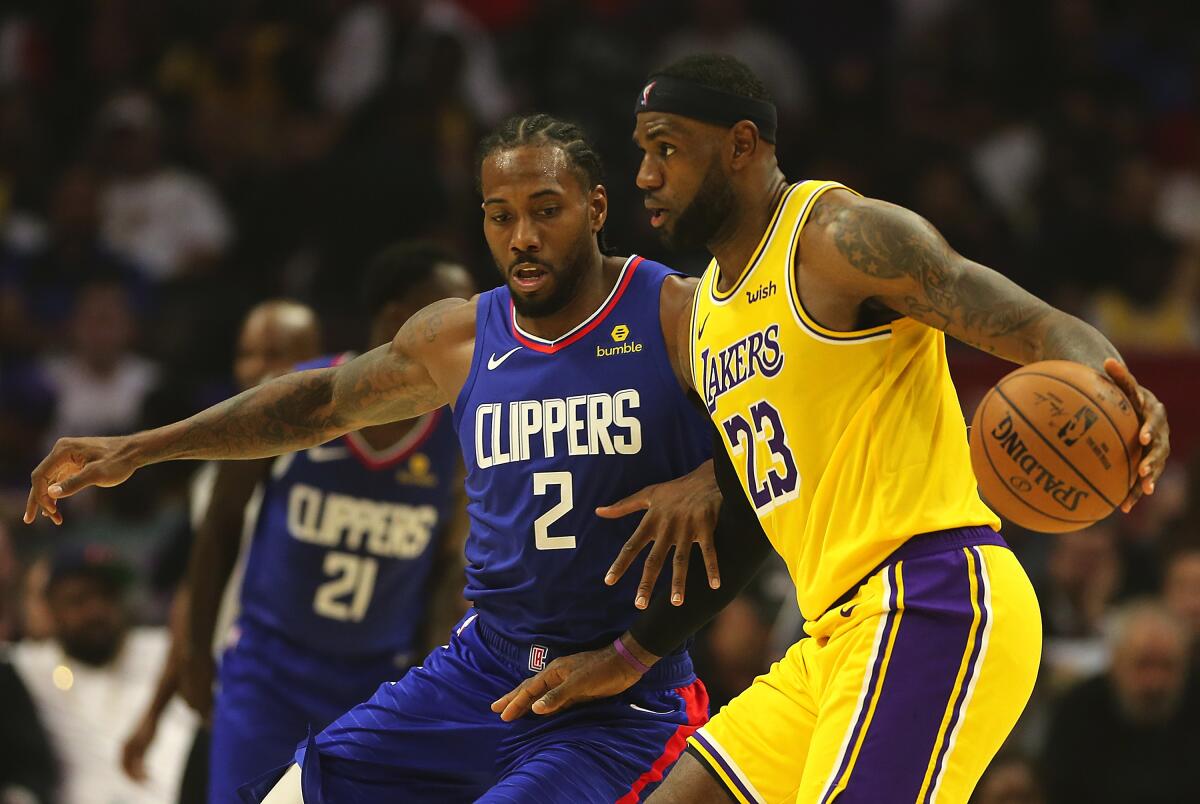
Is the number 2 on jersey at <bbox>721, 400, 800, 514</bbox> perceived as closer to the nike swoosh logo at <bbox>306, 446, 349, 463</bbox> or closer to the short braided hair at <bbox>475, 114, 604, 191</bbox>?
the short braided hair at <bbox>475, 114, 604, 191</bbox>

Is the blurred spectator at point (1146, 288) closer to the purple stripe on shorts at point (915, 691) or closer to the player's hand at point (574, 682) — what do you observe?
the player's hand at point (574, 682)

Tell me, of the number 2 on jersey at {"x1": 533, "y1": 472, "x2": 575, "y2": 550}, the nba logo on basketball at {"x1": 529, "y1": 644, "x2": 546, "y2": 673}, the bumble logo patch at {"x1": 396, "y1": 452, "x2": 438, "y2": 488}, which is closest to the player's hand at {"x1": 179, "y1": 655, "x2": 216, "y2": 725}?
the bumble logo patch at {"x1": 396, "y1": 452, "x2": 438, "y2": 488}

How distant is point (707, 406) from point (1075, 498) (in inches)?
42.2

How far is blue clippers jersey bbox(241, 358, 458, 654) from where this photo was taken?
6.46m

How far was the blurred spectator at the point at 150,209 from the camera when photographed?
38.3 feet

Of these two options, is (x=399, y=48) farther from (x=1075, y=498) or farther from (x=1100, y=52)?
(x=1075, y=498)

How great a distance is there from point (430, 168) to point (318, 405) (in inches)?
228

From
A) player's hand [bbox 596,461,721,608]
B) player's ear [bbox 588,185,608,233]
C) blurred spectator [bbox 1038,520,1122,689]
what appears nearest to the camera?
player's hand [bbox 596,461,721,608]

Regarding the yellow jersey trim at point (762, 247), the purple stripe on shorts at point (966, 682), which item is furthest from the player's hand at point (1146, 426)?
the yellow jersey trim at point (762, 247)

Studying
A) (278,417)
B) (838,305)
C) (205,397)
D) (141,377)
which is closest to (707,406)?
(838,305)

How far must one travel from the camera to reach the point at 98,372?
1083 cm

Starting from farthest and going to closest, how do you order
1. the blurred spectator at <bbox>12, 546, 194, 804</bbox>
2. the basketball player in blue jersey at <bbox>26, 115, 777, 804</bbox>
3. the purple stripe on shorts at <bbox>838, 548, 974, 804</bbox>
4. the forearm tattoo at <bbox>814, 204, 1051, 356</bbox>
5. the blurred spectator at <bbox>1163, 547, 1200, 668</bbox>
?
the blurred spectator at <bbox>12, 546, 194, 804</bbox> → the blurred spectator at <bbox>1163, 547, 1200, 668</bbox> → the basketball player in blue jersey at <bbox>26, 115, 777, 804</bbox> → the purple stripe on shorts at <bbox>838, 548, 974, 804</bbox> → the forearm tattoo at <bbox>814, 204, 1051, 356</bbox>

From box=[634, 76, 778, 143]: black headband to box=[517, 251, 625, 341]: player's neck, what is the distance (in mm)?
603

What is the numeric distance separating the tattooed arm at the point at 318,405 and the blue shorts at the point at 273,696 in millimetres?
1484
